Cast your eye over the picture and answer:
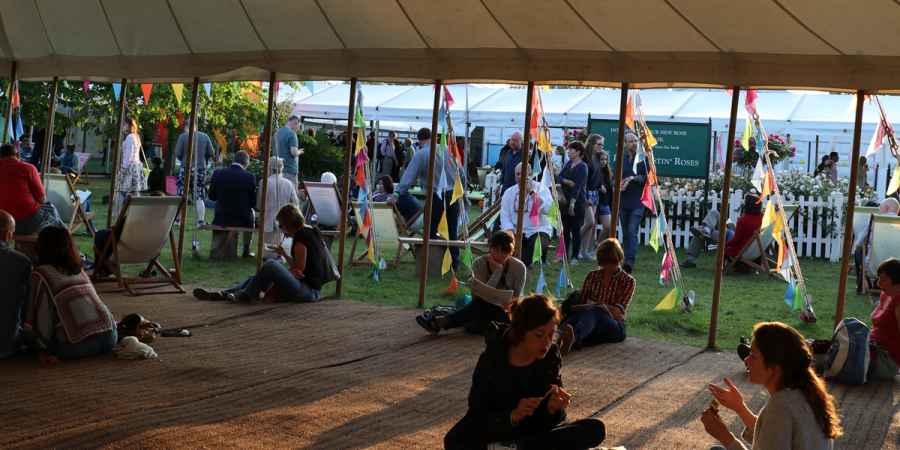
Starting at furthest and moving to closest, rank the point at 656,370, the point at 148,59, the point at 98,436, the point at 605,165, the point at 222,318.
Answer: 1. the point at 605,165
2. the point at 148,59
3. the point at 222,318
4. the point at 656,370
5. the point at 98,436

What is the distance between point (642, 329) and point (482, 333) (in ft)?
4.82

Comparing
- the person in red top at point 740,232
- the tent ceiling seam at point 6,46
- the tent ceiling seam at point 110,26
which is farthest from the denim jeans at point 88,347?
the person in red top at point 740,232

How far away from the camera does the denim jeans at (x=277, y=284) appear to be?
9117mm

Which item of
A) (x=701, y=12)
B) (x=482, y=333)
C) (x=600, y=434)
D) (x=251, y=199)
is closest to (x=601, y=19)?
(x=701, y=12)

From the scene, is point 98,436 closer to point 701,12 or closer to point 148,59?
point 701,12

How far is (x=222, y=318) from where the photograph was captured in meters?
8.27

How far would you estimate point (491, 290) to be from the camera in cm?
760

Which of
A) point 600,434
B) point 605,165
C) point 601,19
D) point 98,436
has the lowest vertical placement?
point 98,436

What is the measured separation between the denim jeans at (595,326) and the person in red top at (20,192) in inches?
190

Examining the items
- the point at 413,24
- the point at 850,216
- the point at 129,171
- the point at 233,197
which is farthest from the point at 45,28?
the point at 850,216

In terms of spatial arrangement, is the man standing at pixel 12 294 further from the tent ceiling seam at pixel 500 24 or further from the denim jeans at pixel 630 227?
the denim jeans at pixel 630 227

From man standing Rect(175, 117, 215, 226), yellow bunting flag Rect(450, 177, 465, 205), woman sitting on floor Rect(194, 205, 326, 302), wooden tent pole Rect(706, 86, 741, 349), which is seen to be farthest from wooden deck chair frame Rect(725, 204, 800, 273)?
man standing Rect(175, 117, 215, 226)

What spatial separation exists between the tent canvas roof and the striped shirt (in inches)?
56.7

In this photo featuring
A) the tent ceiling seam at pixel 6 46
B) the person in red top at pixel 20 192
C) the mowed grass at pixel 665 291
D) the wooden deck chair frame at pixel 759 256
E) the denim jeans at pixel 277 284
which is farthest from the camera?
the wooden deck chair frame at pixel 759 256
